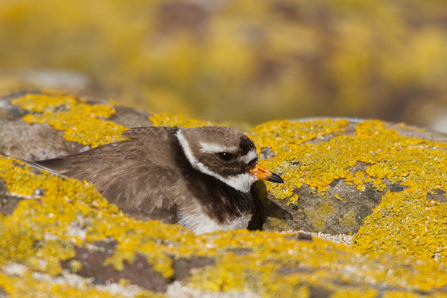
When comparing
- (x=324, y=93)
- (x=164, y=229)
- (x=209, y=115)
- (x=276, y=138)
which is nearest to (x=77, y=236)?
(x=164, y=229)

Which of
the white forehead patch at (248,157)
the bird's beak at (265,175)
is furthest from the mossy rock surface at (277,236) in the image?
the white forehead patch at (248,157)

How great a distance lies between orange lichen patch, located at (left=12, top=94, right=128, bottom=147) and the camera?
8.49 metres

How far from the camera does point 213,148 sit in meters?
6.87

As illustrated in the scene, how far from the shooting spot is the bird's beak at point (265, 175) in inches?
272

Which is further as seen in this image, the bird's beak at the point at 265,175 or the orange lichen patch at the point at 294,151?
the orange lichen patch at the point at 294,151

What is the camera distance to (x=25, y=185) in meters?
5.12

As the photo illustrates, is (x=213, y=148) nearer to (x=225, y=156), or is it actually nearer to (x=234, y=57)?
(x=225, y=156)

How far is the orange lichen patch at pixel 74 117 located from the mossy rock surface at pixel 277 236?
2.93m

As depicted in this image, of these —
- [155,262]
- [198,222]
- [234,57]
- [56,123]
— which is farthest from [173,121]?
[234,57]

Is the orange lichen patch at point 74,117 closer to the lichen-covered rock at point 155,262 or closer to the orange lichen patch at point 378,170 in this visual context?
the orange lichen patch at point 378,170

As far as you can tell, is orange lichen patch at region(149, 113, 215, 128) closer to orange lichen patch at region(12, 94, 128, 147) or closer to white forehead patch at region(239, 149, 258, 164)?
orange lichen patch at region(12, 94, 128, 147)

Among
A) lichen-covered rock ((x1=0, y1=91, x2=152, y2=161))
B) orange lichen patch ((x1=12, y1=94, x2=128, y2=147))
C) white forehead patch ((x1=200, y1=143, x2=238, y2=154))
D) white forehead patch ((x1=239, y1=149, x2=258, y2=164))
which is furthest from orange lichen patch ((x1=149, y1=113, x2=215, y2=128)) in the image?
white forehead patch ((x1=239, y1=149, x2=258, y2=164))

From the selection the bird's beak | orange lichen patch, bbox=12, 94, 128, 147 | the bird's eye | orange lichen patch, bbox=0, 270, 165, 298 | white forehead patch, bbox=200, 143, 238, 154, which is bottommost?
orange lichen patch, bbox=0, 270, 165, 298

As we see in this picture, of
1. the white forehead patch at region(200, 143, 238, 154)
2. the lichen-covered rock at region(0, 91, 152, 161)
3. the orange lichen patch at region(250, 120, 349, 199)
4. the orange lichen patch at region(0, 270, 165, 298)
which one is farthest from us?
the lichen-covered rock at region(0, 91, 152, 161)
